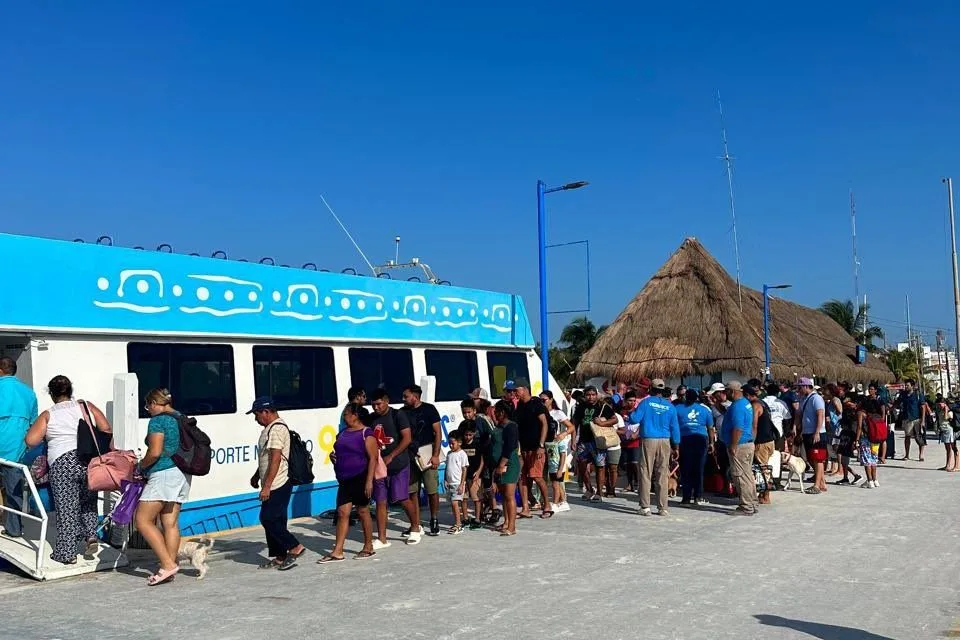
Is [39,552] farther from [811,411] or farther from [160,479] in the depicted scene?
[811,411]

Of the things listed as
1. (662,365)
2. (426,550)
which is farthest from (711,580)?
(662,365)

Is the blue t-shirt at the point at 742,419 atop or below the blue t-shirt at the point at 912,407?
atop

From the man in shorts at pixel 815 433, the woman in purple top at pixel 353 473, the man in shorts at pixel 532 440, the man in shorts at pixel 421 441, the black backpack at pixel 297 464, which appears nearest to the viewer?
the black backpack at pixel 297 464

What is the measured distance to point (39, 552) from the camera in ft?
24.2

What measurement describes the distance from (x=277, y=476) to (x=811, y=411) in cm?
952

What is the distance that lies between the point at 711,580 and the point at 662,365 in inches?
955

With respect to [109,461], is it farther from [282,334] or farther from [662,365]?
[662,365]

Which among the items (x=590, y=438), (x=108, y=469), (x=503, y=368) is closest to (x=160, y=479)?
(x=108, y=469)

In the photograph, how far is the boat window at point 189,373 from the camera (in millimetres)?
8922

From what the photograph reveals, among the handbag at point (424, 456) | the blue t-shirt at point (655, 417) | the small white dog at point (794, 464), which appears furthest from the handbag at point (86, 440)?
the small white dog at point (794, 464)

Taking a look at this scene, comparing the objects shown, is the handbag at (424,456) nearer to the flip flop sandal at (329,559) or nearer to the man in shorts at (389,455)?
the man in shorts at (389,455)

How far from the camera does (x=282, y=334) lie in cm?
1040

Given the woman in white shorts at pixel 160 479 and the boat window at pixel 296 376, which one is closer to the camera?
the woman in white shorts at pixel 160 479

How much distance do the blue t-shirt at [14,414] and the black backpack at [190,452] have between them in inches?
55.8
